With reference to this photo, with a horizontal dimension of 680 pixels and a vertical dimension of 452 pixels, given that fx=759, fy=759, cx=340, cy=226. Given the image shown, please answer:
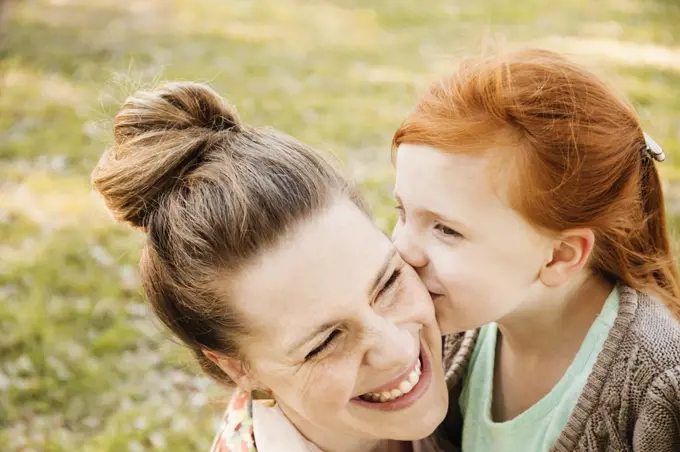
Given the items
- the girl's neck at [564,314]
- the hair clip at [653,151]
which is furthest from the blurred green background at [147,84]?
the girl's neck at [564,314]

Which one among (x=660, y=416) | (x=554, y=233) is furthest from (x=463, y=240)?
(x=660, y=416)

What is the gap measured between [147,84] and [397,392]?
4.22 ft

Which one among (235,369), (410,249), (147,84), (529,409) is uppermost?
(147,84)

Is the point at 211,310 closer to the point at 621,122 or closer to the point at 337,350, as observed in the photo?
the point at 337,350

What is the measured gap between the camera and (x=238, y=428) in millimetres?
2555

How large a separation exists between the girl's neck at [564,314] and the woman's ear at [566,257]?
102mm

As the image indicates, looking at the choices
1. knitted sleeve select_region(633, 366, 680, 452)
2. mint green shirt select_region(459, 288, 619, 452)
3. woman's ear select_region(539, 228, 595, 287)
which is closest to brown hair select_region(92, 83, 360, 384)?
woman's ear select_region(539, 228, 595, 287)

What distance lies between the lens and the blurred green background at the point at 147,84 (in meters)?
4.00

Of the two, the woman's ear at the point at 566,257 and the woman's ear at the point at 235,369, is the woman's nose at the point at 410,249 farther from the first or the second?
the woman's ear at the point at 235,369

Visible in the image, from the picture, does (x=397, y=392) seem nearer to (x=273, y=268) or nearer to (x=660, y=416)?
(x=273, y=268)

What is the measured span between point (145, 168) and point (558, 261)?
1.29 m

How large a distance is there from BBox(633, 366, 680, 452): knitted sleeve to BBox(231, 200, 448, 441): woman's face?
580 mm

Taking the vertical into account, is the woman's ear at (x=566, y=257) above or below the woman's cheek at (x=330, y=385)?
above

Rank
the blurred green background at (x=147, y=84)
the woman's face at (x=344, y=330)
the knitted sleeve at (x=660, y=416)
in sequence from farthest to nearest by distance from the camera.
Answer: the blurred green background at (x=147, y=84) → the knitted sleeve at (x=660, y=416) → the woman's face at (x=344, y=330)
